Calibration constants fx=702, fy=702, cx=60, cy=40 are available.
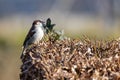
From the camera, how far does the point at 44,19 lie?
22.3 metres

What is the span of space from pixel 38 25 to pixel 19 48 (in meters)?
5.02

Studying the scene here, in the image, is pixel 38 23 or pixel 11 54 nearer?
pixel 38 23

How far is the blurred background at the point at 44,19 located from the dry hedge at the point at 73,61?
2.67 ft

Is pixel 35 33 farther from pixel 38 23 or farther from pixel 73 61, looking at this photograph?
pixel 73 61

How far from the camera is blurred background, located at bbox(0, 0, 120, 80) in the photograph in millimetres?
13148

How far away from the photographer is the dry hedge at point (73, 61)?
15.5 feet

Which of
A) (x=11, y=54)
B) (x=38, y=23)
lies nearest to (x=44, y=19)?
(x=11, y=54)

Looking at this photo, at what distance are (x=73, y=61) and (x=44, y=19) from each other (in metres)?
17.2

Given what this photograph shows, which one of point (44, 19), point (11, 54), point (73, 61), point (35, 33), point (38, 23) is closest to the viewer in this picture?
point (73, 61)

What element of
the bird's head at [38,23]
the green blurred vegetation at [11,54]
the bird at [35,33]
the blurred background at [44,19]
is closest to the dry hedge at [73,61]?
the blurred background at [44,19]

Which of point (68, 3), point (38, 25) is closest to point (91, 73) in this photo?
point (38, 25)

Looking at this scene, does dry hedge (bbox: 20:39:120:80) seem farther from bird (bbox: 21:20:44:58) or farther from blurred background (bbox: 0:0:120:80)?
bird (bbox: 21:20:44:58)

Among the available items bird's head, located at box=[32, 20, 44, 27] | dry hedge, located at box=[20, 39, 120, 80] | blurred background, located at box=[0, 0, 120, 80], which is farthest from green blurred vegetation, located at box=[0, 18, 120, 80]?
dry hedge, located at box=[20, 39, 120, 80]

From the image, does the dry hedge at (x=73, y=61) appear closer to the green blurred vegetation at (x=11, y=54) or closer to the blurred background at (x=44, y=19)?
the blurred background at (x=44, y=19)
